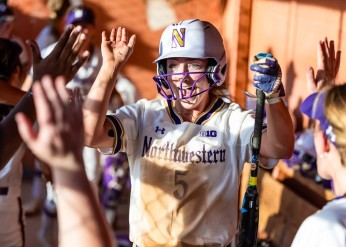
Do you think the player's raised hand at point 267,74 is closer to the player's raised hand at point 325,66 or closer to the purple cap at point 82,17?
the player's raised hand at point 325,66

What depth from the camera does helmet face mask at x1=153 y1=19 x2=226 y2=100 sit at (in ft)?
8.71

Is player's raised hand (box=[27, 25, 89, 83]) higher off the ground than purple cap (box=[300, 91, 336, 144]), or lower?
higher

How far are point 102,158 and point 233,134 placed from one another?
2.90 meters

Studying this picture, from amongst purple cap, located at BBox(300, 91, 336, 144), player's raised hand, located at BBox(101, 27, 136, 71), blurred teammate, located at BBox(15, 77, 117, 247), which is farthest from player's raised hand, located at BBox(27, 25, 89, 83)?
purple cap, located at BBox(300, 91, 336, 144)

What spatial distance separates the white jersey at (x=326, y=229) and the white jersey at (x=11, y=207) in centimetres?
197

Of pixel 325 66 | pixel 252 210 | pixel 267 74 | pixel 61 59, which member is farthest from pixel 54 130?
pixel 325 66

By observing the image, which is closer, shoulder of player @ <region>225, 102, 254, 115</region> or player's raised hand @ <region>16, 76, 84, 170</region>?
player's raised hand @ <region>16, 76, 84, 170</region>

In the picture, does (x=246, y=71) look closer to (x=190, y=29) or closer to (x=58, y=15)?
(x=58, y=15)

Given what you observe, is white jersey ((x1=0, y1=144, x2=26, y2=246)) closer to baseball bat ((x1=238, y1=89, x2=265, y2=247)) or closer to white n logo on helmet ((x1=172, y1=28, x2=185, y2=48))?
white n logo on helmet ((x1=172, y1=28, x2=185, y2=48))

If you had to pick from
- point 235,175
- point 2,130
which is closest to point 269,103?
point 235,175

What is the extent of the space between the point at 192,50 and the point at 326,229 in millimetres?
1209

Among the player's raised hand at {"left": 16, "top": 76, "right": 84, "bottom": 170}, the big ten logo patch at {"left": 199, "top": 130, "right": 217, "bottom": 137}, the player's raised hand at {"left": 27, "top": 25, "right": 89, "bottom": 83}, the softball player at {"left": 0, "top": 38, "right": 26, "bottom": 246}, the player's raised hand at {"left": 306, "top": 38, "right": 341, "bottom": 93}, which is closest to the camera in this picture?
the player's raised hand at {"left": 16, "top": 76, "right": 84, "bottom": 170}

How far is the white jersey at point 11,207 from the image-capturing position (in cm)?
329

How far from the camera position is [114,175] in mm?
5273
